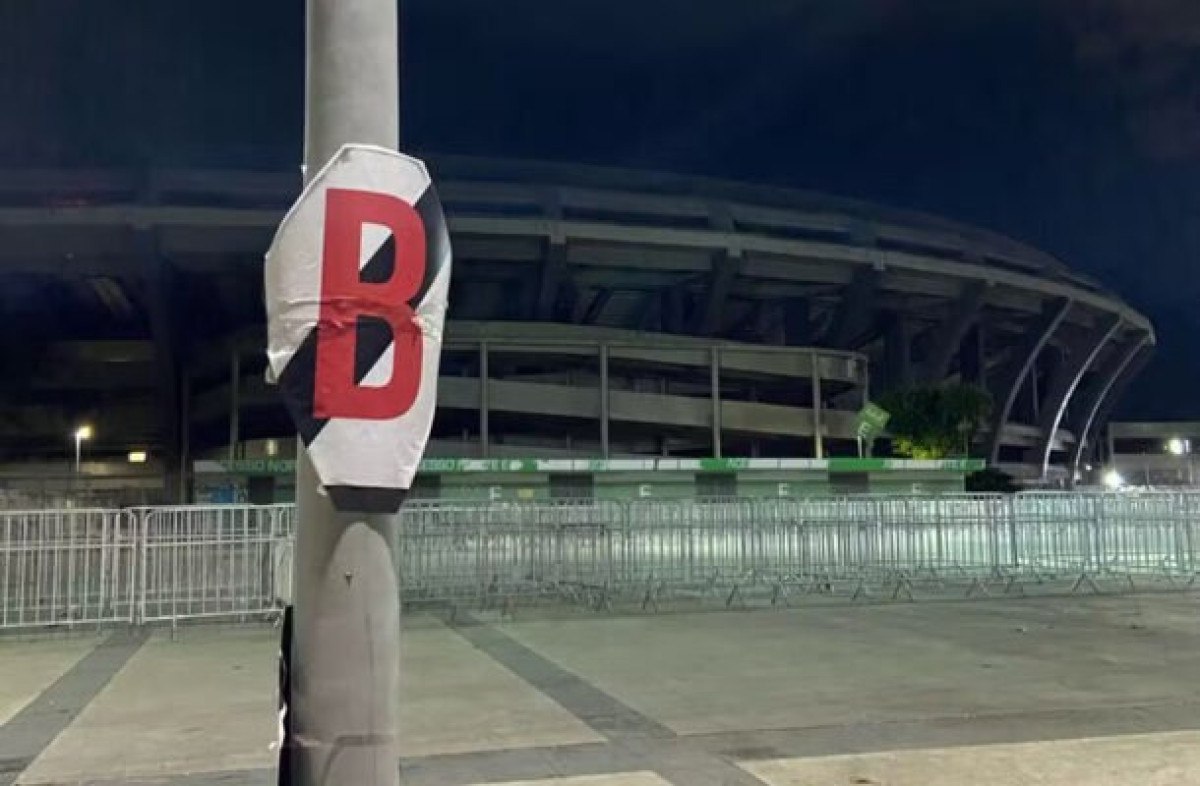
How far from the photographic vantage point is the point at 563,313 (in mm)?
69188

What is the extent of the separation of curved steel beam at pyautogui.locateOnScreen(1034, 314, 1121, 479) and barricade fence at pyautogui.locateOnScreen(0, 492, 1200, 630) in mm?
67257

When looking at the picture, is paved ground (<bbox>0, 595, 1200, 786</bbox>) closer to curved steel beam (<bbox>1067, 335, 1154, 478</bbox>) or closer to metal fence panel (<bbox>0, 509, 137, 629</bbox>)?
metal fence panel (<bbox>0, 509, 137, 629</bbox>)

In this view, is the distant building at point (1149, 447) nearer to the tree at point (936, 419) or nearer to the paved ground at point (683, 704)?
the tree at point (936, 419)

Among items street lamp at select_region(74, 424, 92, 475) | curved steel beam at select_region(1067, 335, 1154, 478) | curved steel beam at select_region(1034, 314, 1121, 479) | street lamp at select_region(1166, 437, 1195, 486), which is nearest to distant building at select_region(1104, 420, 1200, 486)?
street lamp at select_region(1166, 437, 1195, 486)

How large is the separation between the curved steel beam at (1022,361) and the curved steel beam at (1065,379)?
4.30 m

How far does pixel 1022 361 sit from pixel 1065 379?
758 centimetres

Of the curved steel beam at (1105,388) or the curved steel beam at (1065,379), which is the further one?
the curved steel beam at (1105,388)

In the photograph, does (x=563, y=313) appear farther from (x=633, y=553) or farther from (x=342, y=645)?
(x=342, y=645)

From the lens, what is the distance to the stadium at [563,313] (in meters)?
58.9

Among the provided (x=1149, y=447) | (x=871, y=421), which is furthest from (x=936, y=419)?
(x=1149, y=447)

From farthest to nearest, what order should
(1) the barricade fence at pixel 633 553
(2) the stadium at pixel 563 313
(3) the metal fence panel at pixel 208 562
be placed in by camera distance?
(2) the stadium at pixel 563 313 < (3) the metal fence panel at pixel 208 562 < (1) the barricade fence at pixel 633 553

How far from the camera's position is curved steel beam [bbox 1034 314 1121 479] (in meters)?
80.2

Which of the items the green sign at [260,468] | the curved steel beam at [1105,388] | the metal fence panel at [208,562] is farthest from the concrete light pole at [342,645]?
the curved steel beam at [1105,388]

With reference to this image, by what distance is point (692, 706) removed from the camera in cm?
868
